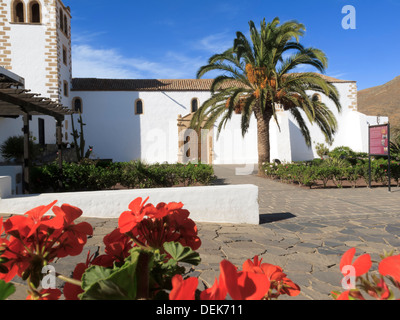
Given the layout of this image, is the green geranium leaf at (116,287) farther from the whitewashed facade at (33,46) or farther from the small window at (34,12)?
the small window at (34,12)

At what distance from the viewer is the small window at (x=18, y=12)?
1939cm

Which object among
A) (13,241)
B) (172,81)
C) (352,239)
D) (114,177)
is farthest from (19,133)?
(13,241)

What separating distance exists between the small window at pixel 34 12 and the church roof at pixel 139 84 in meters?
4.73

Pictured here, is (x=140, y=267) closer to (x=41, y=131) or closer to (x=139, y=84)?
(x=41, y=131)

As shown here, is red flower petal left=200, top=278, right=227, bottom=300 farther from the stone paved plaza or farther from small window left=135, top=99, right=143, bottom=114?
small window left=135, top=99, right=143, bottom=114

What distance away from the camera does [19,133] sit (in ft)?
48.7

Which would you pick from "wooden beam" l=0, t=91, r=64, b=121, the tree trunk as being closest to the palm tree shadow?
"wooden beam" l=0, t=91, r=64, b=121

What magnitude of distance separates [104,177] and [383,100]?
69.5 m

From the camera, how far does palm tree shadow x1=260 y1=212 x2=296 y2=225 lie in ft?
18.9

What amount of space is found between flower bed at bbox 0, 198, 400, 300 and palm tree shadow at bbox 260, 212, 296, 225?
511 cm

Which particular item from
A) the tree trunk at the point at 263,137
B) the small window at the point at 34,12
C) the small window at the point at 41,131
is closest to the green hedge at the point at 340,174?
the tree trunk at the point at 263,137

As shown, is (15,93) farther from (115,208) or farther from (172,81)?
(172,81)

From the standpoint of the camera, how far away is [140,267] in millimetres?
608
